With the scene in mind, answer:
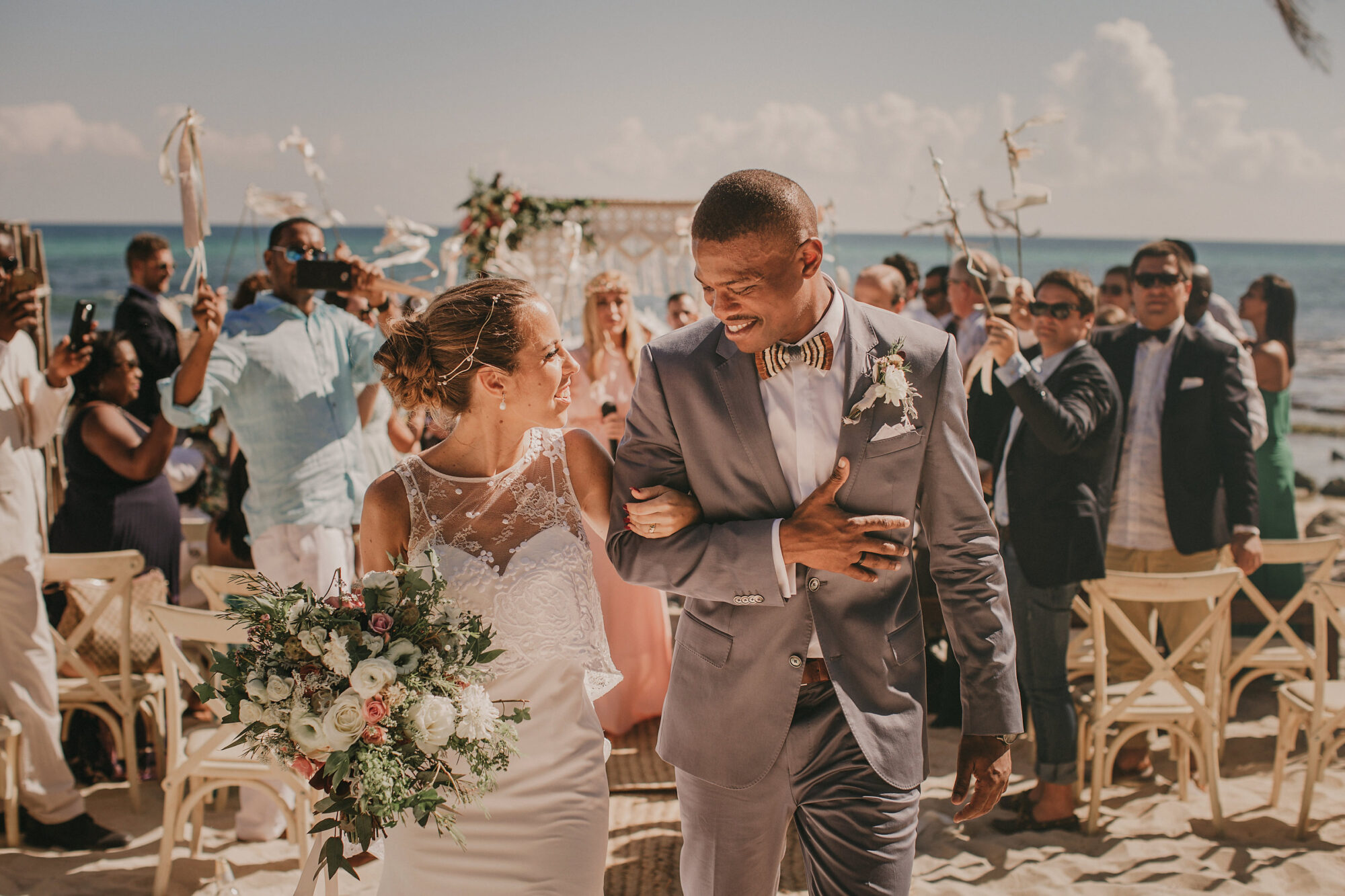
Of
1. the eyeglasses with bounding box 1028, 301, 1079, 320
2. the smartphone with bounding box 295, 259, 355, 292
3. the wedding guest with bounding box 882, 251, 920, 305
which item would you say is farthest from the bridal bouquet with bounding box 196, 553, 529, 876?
the wedding guest with bounding box 882, 251, 920, 305

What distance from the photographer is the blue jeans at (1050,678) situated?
4.04 m

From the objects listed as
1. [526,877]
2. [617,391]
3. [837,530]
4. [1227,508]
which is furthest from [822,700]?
[617,391]

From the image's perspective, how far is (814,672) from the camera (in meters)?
2.06

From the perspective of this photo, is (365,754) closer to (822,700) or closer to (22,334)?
(822,700)

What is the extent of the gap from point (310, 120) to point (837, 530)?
212ft

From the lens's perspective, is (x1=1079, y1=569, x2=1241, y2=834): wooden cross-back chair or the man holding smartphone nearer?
(x1=1079, y1=569, x2=1241, y2=834): wooden cross-back chair

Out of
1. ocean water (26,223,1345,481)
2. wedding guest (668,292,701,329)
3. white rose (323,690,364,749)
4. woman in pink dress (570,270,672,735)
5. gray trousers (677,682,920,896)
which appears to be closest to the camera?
white rose (323,690,364,749)

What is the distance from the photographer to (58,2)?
→ 4844 cm

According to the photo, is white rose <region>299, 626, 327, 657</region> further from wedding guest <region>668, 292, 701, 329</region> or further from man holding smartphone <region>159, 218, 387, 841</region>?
wedding guest <region>668, 292, 701, 329</region>

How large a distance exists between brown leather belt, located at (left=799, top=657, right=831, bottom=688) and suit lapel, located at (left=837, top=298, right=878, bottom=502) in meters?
0.38

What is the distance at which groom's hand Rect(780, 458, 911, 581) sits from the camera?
1860 millimetres

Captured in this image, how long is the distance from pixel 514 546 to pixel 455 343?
0.55m

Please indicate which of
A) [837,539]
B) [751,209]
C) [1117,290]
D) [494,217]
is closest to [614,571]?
[837,539]

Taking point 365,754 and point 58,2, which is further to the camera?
point 58,2
